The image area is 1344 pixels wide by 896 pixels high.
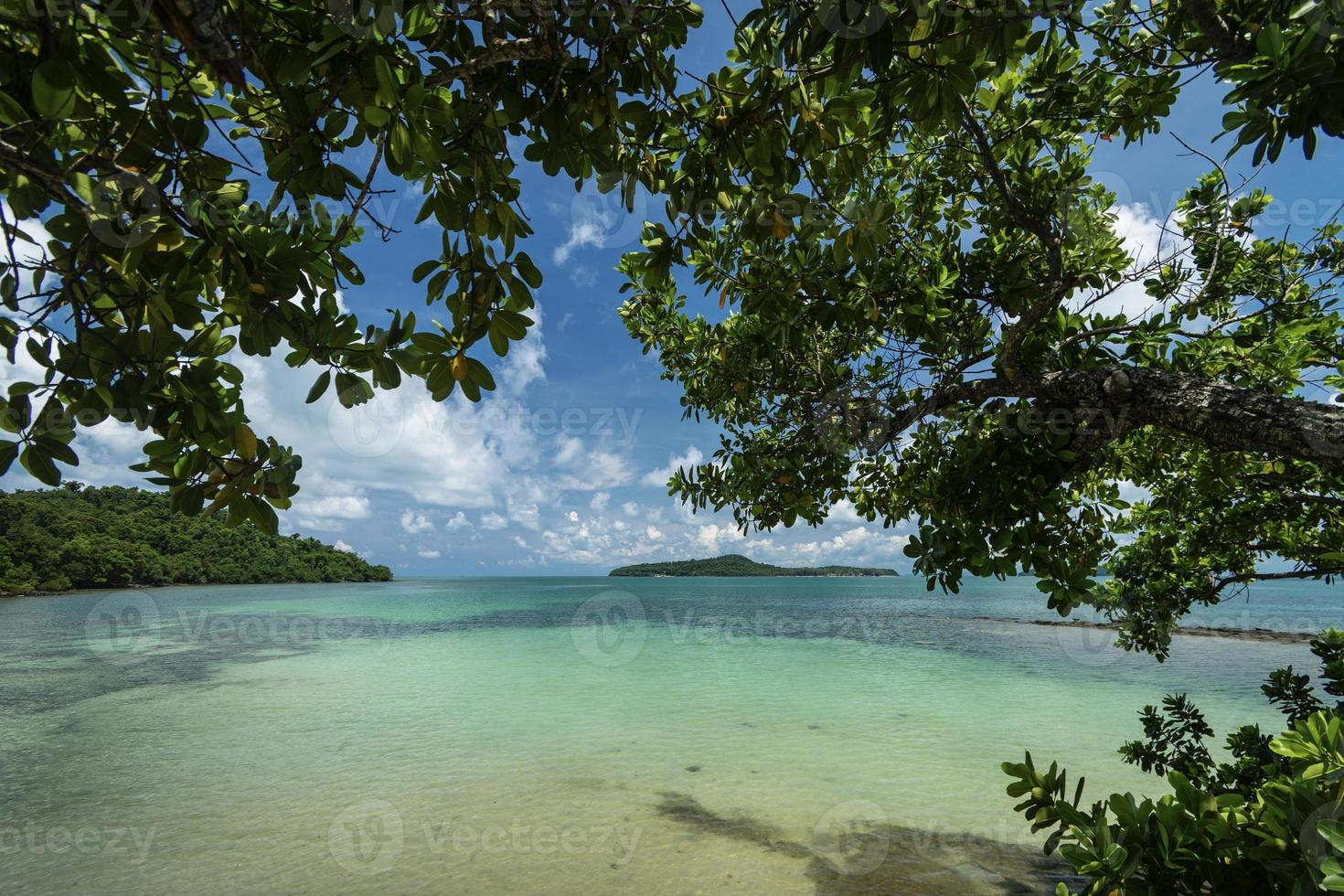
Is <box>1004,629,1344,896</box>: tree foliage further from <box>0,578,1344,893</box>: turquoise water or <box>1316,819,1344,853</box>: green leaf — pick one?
<box>0,578,1344,893</box>: turquoise water

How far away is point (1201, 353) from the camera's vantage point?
331 cm

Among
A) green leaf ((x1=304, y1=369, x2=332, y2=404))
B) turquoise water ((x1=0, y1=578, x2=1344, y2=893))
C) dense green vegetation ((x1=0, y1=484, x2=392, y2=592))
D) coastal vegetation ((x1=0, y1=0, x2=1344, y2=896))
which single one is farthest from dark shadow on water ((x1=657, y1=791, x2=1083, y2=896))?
dense green vegetation ((x1=0, y1=484, x2=392, y2=592))

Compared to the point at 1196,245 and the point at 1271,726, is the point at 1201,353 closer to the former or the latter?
the point at 1196,245

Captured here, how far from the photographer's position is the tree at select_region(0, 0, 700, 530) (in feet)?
4.36

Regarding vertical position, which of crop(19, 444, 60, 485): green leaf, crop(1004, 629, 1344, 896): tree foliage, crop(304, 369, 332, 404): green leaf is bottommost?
crop(1004, 629, 1344, 896): tree foliage

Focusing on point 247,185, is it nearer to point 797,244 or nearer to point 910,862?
point 797,244

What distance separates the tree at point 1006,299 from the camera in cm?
179

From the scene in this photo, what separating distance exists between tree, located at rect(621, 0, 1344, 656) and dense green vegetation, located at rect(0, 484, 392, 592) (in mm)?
40532

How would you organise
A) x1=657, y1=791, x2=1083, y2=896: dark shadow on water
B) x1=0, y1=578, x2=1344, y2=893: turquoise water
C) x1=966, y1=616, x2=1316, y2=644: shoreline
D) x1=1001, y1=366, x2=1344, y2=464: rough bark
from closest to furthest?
1. x1=1001, y1=366, x2=1344, y2=464: rough bark
2. x1=657, y1=791, x2=1083, y2=896: dark shadow on water
3. x1=0, y1=578, x2=1344, y2=893: turquoise water
4. x1=966, y1=616, x2=1316, y2=644: shoreline

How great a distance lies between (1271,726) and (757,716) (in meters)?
9.48

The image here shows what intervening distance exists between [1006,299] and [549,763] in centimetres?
824

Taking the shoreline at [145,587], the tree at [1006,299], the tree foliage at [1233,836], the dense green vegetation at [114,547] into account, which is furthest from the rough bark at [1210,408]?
the shoreline at [145,587]

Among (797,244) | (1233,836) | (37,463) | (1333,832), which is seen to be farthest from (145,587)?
(1333,832)

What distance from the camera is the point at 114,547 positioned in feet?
181
